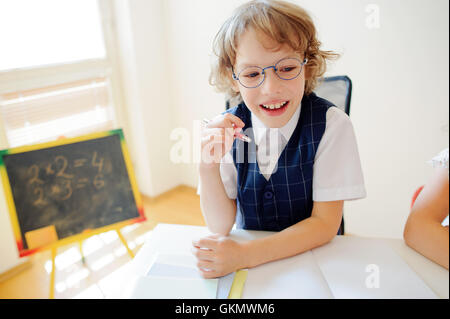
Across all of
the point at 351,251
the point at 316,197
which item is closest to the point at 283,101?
the point at 316,197

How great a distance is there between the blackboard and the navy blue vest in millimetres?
559

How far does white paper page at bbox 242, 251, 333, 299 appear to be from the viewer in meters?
0.61

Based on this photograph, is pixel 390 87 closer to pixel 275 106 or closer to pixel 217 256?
pixel 275 106

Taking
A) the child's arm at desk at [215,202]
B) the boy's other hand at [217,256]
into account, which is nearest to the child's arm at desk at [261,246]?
the boy's other hand at [217,256]

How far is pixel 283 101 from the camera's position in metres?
0.76

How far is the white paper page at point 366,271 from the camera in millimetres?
590

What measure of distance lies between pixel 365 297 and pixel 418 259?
A: 0.17 meters

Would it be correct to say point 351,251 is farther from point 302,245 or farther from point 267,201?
point 267,201

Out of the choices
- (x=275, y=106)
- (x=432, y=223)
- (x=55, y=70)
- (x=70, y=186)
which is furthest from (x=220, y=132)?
(x=55, y=70)

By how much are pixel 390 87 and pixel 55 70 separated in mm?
1818

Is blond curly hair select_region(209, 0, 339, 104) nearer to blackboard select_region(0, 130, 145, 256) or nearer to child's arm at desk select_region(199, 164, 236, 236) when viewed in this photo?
child's arm at desk select_region(199, 164, 236, 236)

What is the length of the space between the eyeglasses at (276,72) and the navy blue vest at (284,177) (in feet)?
0.48

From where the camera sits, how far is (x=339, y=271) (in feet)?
2.17

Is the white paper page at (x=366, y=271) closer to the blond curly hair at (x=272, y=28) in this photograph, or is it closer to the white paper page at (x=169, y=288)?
the white paper page at (x=169, y=288)
